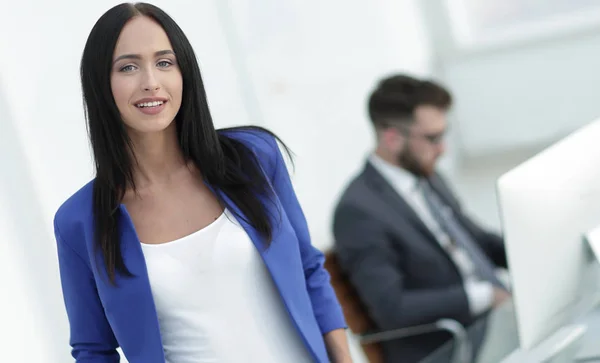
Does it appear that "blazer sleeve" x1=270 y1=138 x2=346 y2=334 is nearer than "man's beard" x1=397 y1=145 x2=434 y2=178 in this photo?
Yes

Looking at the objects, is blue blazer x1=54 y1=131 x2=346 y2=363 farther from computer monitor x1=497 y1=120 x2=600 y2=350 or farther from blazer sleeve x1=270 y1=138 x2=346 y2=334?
computer monitor x1=497 y1=120 x2=600 y2=350

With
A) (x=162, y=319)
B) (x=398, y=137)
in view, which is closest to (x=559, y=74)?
(x=398, y=137)

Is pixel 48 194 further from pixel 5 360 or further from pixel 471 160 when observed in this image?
pixel 471 160

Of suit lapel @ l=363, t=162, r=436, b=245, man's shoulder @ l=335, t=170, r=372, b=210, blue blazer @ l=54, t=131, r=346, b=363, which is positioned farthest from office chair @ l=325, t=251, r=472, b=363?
blue blazer @ l=54, t=131, r=346, b=363

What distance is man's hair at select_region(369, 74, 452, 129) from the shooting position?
338 cm

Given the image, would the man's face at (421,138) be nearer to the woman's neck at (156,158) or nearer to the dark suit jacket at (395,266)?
the dark suit jacket at (395,266)

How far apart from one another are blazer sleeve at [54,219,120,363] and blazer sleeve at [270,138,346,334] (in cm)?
40

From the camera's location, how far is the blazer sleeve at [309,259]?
1849 millimetres

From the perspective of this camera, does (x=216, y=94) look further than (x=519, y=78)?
No

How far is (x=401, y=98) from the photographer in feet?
11.1

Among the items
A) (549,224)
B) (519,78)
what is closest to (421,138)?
(549,224)

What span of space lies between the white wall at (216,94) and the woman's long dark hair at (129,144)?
561 mm

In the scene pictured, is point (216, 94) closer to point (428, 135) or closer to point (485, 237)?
point (428, 135)

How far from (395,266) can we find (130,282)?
1605 millimetres
